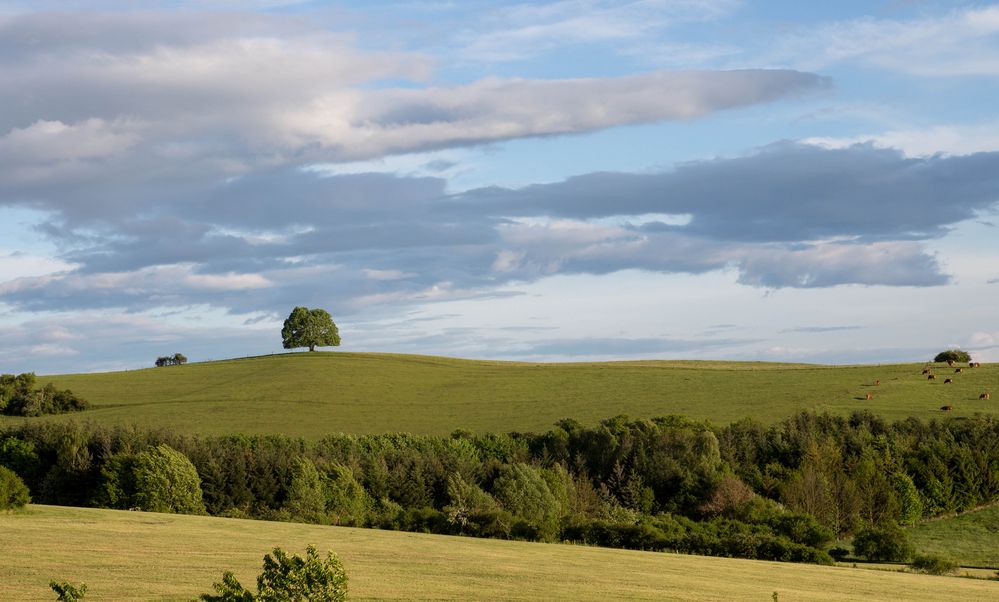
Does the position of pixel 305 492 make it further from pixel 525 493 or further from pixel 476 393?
pixel 476 393

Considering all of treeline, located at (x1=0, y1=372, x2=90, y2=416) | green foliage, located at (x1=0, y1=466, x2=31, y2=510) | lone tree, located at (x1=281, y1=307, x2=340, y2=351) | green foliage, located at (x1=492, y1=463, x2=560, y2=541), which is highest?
lone tree, located at (x1=281, y1=307, x2=340, y2=351)

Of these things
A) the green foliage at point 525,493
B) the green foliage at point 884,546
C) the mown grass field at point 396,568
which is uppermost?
the mown grass field at point 396,568

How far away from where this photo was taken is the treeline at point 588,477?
175 ft

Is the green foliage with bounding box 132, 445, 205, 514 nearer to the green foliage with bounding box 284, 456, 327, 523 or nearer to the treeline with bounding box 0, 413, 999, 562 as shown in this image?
the treeline with bounding box 0, 413, 999, 562

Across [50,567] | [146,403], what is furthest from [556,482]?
[146,403]

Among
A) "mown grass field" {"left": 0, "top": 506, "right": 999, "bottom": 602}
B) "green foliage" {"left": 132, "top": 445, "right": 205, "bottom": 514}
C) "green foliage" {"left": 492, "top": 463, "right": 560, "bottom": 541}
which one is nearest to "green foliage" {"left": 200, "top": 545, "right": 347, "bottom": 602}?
"mown grass field" {"left": 0, "top": 506, "right": 999, "bottom": 602}

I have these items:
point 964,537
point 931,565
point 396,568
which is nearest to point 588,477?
point 964,537

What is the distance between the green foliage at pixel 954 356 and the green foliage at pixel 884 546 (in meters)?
57.6

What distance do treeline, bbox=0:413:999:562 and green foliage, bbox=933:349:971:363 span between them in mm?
28771

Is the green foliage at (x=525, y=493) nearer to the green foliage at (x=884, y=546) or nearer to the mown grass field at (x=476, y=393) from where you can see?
the green foliage at (x=884, y=546)

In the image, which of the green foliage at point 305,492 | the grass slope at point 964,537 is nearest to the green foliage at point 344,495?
the green foliage at point 305,492

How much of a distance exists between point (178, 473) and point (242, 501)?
4.89 metres

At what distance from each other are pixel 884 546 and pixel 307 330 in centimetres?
8583

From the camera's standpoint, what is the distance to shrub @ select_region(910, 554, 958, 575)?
45.0 meters
